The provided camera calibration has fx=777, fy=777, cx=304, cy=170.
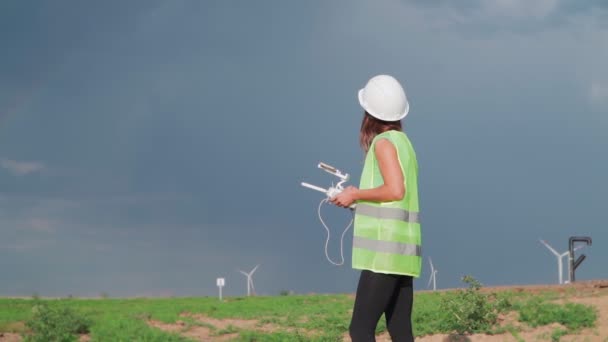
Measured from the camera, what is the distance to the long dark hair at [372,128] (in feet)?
15.0

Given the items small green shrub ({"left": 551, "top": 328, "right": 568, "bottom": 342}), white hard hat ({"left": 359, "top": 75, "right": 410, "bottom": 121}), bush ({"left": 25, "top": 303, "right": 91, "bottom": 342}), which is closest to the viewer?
white hard hat ({"left": 359, "top": 75, "right": 410, "bottom": 121})

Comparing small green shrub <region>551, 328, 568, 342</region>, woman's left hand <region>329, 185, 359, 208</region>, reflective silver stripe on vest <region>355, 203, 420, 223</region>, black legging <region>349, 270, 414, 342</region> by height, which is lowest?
small green shrub <region>551, 328, 568, 342</region>

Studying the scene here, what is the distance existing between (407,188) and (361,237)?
0.40m

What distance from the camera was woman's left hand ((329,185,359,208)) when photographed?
14.6ft

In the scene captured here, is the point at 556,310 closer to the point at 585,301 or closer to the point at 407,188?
the point at 585,301

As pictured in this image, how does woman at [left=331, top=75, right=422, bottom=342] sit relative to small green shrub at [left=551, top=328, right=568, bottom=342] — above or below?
above

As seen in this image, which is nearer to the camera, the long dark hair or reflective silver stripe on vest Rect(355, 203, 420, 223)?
reflective silver stripe on vest Rect(355, 203, 420, 223)

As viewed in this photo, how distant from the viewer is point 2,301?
1878 cm

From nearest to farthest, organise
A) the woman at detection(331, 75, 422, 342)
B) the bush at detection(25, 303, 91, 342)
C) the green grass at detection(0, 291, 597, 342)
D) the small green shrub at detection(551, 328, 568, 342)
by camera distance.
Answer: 1. the woman at detection(331, 75, 422, 342)
2. the small green shrub at detection(551, 328, 568, 342)
3. the green grass at detection(0, 291, 597, 342)
4. the bush at detection(25, 303, 91, 342)

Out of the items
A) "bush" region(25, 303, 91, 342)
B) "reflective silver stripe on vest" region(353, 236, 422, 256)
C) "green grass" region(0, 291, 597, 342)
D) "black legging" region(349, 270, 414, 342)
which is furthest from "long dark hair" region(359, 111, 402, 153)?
"bush" region(25, 303, 91, 342)

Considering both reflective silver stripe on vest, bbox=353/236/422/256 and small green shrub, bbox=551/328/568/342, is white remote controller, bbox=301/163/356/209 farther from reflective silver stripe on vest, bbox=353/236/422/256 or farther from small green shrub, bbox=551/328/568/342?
small green shrub, bbox=551/328/568/342

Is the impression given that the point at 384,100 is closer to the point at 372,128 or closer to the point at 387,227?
the point at 372,128

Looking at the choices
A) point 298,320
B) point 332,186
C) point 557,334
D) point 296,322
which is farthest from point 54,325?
point 332,186

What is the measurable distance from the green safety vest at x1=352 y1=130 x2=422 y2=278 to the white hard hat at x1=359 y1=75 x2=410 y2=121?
0.11 meters
